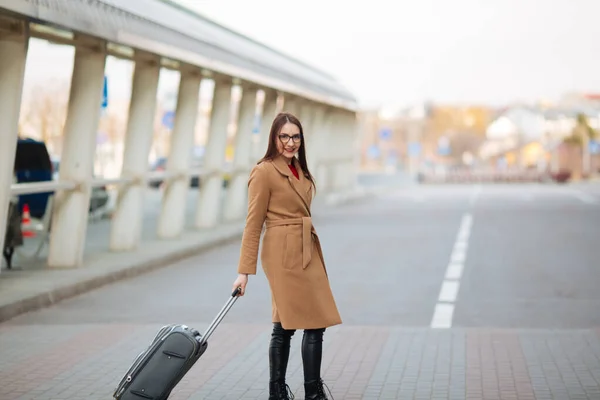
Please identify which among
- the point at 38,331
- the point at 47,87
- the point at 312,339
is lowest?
the point at 38,331

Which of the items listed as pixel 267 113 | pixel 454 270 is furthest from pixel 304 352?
pixel 267 113

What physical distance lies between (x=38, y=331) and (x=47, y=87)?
19.5 ft

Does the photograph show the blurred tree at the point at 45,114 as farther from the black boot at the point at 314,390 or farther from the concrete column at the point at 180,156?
the black boot at the point at 314,390

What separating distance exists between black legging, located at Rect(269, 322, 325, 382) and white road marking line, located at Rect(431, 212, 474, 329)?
4253 millimetres

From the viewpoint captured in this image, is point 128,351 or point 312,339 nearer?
point 312,339

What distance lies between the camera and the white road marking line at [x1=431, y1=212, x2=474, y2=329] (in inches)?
464

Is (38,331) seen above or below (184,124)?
below

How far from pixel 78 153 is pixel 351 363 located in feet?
24.6

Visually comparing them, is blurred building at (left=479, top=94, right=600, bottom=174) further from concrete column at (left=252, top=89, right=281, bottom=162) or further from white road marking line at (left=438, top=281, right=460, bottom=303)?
white road marking line at (left=438, top=281, right=460, bottom=303)

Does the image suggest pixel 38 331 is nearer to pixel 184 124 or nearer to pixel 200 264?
pixel 200 264

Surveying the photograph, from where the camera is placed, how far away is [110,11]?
14203mm

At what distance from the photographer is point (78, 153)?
52.2ft

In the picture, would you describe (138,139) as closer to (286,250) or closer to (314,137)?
(286,250)

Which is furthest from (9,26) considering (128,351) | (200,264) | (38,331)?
(200,264)
